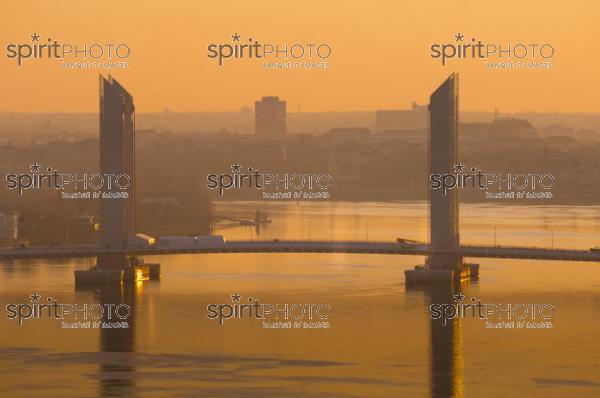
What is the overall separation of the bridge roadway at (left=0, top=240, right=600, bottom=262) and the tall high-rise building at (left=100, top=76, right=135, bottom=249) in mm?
589

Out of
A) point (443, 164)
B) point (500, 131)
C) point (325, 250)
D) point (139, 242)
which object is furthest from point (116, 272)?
point (500, 131)

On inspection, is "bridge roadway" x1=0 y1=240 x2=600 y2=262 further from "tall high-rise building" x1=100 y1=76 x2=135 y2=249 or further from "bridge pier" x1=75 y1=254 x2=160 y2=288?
"tall high-rise building" x1=100 y1=76 x2=135 y2=249

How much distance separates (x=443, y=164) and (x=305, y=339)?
15859 mm

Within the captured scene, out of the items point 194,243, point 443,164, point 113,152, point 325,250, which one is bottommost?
point 325,250

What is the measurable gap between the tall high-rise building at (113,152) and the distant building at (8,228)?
13.1m

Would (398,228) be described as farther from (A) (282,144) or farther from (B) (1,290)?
(A) (282,144)

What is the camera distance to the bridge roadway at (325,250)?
60.2m

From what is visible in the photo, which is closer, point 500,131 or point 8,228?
point 8,228

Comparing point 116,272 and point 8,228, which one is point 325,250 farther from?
point 8,228

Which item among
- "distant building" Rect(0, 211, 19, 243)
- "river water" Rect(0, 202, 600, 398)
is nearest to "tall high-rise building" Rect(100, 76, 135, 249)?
"river water" Rect(0, 202, 600, 398)

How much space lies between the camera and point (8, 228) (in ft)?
250

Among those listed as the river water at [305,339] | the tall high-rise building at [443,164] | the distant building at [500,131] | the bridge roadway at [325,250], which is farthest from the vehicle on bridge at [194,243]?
the distant building at [500,131]

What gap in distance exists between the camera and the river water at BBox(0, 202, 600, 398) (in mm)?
41875

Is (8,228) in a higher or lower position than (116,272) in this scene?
higher
